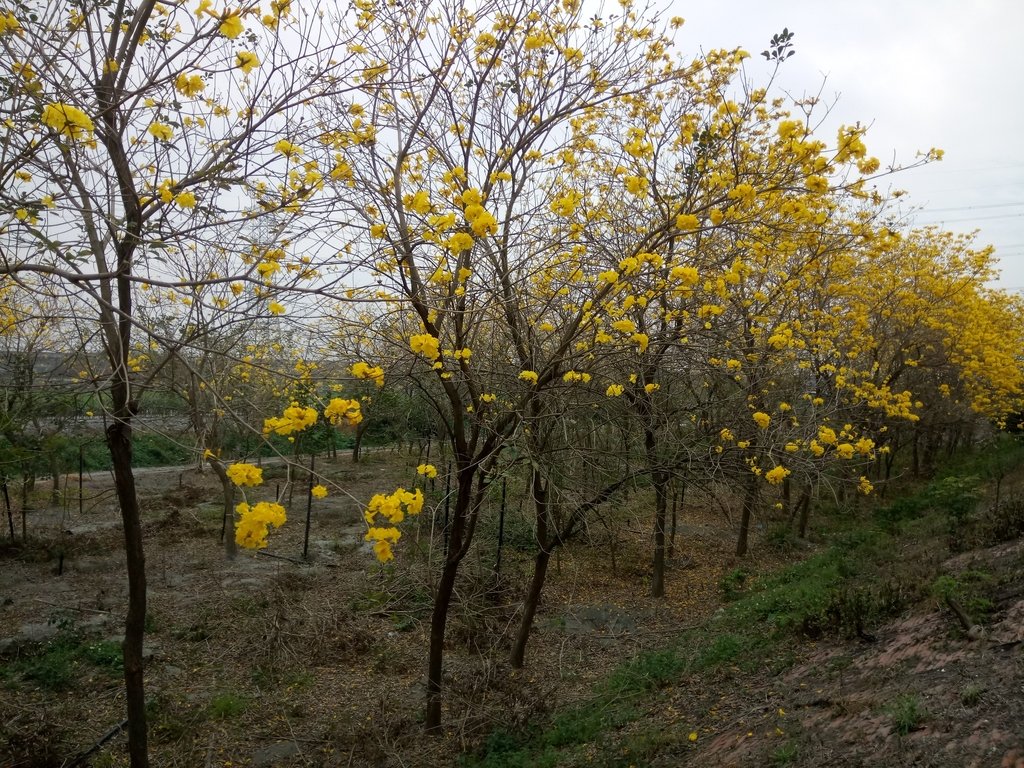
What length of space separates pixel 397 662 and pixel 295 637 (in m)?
1.05

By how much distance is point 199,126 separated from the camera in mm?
3701

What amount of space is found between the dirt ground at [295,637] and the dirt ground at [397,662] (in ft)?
0.08

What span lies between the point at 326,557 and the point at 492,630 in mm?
3195

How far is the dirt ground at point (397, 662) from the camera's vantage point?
12.1 feet

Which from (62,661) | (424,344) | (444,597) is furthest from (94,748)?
(424,344)

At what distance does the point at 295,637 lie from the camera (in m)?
6.46

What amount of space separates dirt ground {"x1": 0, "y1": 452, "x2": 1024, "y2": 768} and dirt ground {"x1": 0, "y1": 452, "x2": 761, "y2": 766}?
24mm

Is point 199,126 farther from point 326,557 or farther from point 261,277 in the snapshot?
point 326,557

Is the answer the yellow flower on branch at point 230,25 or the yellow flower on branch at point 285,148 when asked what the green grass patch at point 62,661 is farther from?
the yellow flower on branch at point 230,25

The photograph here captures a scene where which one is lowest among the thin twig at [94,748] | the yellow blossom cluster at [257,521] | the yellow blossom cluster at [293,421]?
the thin twig at [94,748]

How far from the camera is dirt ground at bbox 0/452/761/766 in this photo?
4.85m

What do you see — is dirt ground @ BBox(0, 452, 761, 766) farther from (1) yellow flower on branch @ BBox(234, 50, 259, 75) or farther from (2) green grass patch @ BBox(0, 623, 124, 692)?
(1) yellow flower on branch @ BBox(234, 50, 259, 75)

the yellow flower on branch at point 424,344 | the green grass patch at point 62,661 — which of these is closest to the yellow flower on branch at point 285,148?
the yellow flower on branch at point 424,344

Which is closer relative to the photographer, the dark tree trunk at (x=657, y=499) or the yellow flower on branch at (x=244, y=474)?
the yellow flower on branch at (x=244, y=474)
